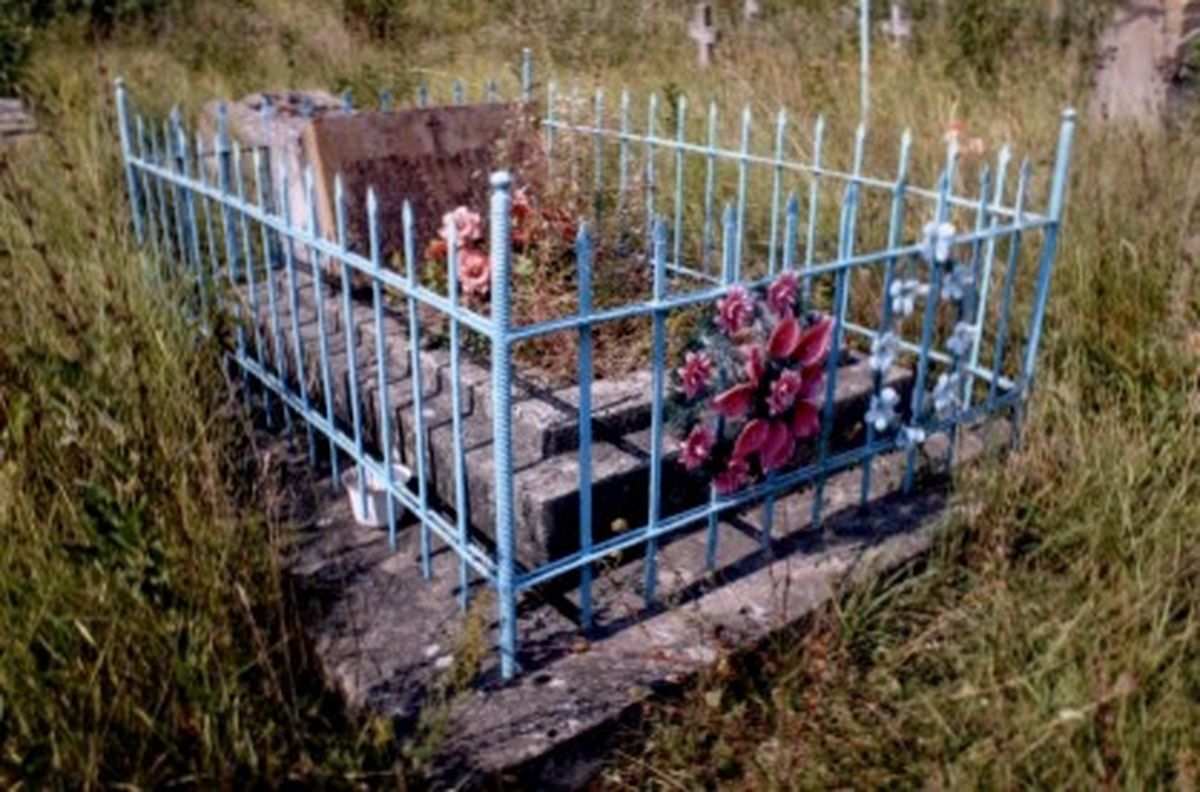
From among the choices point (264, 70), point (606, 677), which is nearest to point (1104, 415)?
point (606, 677)

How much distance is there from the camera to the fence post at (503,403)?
6.13 ft

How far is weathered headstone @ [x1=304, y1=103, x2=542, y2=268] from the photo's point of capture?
12.2 feet

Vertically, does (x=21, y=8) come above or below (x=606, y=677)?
above

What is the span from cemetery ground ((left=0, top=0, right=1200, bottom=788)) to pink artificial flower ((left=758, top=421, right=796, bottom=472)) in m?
0.37

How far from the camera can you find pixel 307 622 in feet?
7.90

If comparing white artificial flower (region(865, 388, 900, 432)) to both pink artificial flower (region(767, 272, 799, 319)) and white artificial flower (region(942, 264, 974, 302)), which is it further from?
pink artificial flower (region(767, 272, 799, 319))

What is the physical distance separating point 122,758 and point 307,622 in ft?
1.89

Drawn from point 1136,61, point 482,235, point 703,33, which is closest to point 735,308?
point 482,235

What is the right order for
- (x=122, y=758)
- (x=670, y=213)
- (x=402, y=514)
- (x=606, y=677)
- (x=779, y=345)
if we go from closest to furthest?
1. (x=122, y=758)
2. (x=606, y=677)
3. (x=779, y=345)
4. (x=402, y=514)
5. (x=670, y=213)

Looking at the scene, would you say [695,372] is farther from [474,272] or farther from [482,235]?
[482,235]

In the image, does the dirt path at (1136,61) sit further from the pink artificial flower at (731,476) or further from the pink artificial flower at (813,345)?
the pink artificial flower at (731,476)

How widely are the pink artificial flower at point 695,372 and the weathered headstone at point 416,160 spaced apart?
1.75 metres

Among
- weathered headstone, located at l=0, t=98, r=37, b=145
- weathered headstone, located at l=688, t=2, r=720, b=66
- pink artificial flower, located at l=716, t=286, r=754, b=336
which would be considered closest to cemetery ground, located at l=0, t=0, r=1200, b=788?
pink artificial flower, located at l=716, t=286, r=754, b=336

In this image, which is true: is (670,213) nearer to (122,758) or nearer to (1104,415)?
(1104,415)
